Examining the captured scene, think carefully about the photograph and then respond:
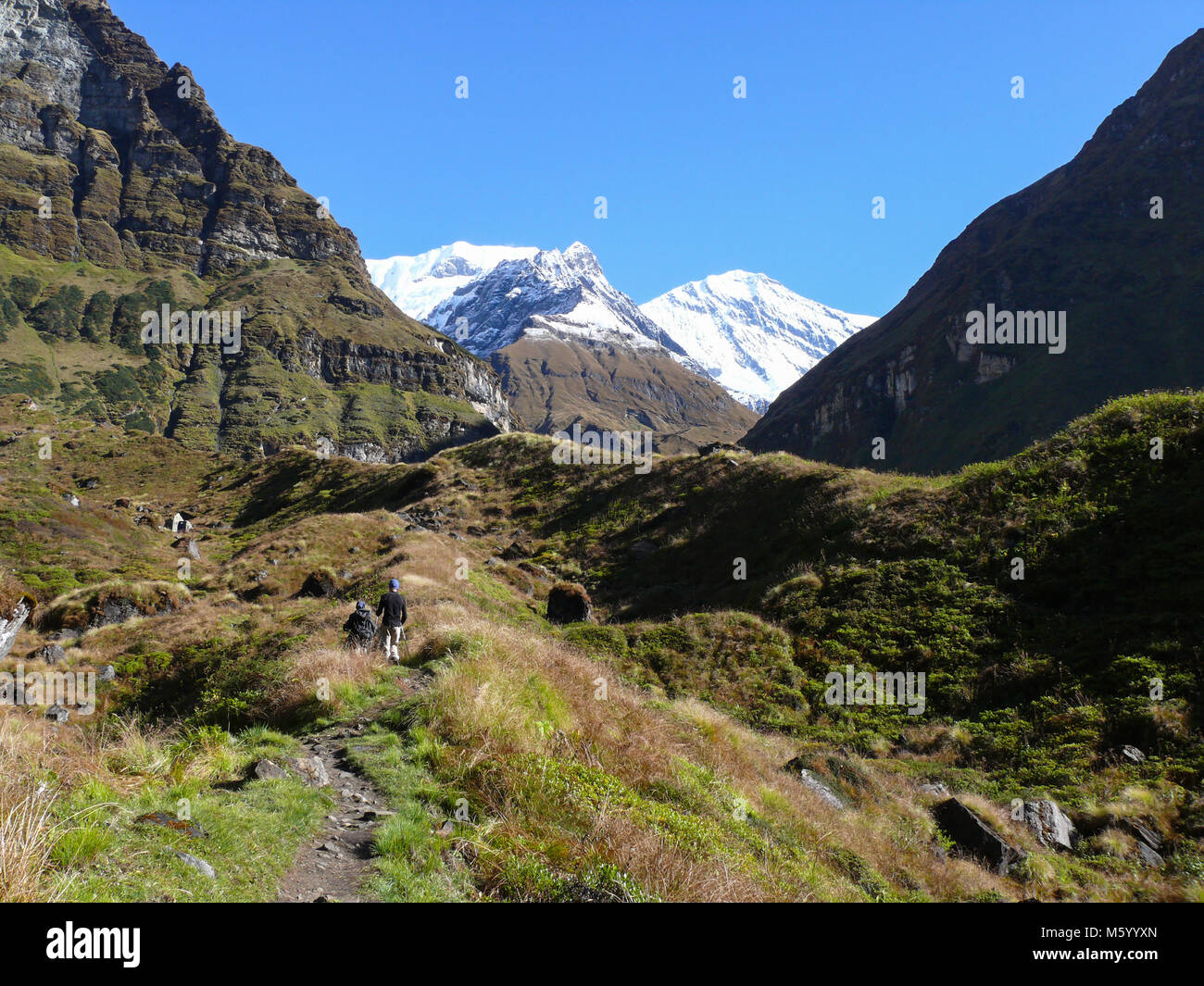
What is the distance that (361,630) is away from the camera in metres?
15.8

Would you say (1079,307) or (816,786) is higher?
(1079,307)

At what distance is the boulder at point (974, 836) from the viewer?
10.5 m

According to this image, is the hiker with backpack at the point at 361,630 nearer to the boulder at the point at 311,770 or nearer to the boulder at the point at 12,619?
the boulder at the point at 311,770

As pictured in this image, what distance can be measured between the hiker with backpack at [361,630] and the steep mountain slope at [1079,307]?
141 metres

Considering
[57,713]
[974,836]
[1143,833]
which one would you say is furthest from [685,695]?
[57,713]

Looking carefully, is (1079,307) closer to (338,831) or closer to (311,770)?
(311,770)

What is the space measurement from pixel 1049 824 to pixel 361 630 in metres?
14.7

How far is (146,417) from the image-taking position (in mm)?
191875

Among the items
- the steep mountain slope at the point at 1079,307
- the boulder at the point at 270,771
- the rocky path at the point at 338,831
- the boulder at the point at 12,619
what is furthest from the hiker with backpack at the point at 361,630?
the steep mountain slope at the point at 1079,307

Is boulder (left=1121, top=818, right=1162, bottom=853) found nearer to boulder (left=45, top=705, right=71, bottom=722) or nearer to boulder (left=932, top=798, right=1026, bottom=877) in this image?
boulder (left=932, top=798, right=1026, bottom=877)

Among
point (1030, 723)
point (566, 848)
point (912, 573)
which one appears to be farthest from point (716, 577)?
point (566, 848)

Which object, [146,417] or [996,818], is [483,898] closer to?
[996,818]

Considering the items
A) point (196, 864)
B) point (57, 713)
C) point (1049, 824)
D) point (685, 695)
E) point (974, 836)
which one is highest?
point (196, 864)

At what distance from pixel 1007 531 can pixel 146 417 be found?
226m
